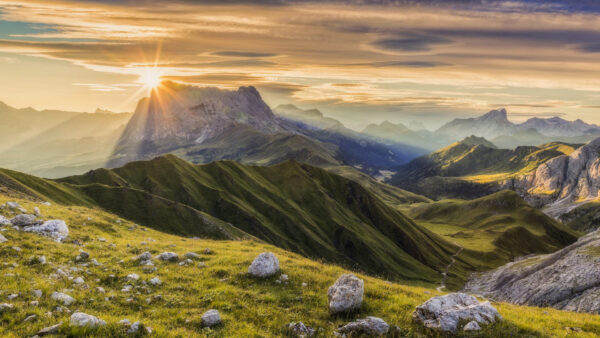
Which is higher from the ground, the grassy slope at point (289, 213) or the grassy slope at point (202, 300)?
the grassy slope at point (202, 300)

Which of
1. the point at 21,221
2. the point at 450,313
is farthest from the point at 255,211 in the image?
the point at 450,313

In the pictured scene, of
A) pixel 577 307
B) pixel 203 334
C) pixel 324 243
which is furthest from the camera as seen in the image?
pixel 324 243

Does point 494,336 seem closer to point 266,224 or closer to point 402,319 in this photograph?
point 402,319

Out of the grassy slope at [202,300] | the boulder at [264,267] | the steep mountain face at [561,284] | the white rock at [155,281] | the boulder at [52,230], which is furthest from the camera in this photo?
the steep mountain face at [561,284]

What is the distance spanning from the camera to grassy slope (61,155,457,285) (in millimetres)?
129750

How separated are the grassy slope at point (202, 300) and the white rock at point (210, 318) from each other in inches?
13.5

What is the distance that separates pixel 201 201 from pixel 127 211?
1832 inches

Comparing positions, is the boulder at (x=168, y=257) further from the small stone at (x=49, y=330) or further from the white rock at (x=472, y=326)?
the white rock at (x=472, y=326)

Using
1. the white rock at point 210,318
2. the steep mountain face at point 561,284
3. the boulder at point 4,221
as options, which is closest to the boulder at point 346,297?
the white rock at point 210,318

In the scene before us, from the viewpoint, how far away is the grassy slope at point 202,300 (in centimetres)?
1405

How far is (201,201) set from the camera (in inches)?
5325

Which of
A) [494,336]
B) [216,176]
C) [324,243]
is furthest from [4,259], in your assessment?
[216,176]

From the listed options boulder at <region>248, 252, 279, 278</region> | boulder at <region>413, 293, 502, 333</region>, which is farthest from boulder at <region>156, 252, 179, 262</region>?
boulder at <region>413, 293, 502, 333</region>

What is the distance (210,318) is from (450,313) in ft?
36.0
